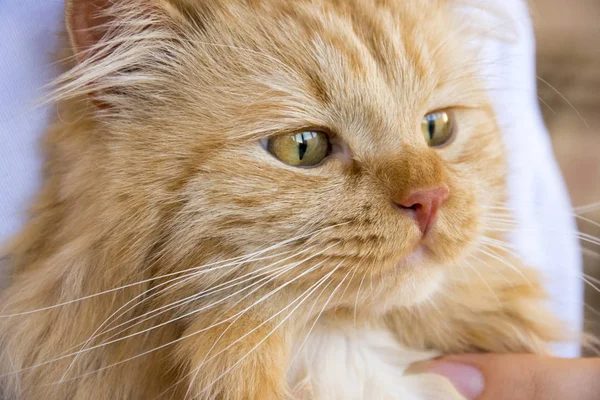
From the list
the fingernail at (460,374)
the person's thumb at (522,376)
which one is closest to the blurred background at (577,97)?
the person's thumb at (522,376)

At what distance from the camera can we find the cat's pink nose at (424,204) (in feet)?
2.84

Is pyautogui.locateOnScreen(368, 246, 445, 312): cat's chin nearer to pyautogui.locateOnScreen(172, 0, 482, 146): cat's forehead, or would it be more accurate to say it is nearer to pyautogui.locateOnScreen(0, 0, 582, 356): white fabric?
pyautogui.locateOnScreen(172, 0, 482, 146): cat's forehead

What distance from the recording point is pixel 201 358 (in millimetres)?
846

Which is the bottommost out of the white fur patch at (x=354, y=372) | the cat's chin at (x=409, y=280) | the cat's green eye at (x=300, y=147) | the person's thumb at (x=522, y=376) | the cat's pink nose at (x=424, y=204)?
the person's thumb at (x=522, y=376)

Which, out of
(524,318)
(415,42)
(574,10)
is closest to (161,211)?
(415,42)

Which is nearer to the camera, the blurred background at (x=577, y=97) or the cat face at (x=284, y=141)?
the cat face at (x=284, y=141)

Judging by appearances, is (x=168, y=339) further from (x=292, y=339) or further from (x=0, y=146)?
(x=0, y=146)

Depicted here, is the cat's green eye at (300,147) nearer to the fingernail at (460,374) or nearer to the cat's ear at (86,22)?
the cat's ear at (86,22)

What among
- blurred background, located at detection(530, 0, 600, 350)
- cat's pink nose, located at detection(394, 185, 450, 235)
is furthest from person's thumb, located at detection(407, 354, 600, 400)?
blurred background, located at detection(530, 0, 600, 350)

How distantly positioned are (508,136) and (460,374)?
0.64 meters

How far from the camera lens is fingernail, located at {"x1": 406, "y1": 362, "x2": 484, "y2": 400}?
107 centimetres

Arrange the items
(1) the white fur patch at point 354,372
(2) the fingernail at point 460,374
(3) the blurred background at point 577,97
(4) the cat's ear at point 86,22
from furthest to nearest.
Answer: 1. (3) the blurred background at point 577,97
2. (2) the fingernail at point 460,374
3. (1) the white fur patch at point 354,372
4. (4) the cat's ear at point 86,22

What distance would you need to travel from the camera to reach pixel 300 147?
36.0 inches

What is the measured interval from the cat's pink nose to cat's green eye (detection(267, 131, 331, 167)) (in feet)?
0.55
